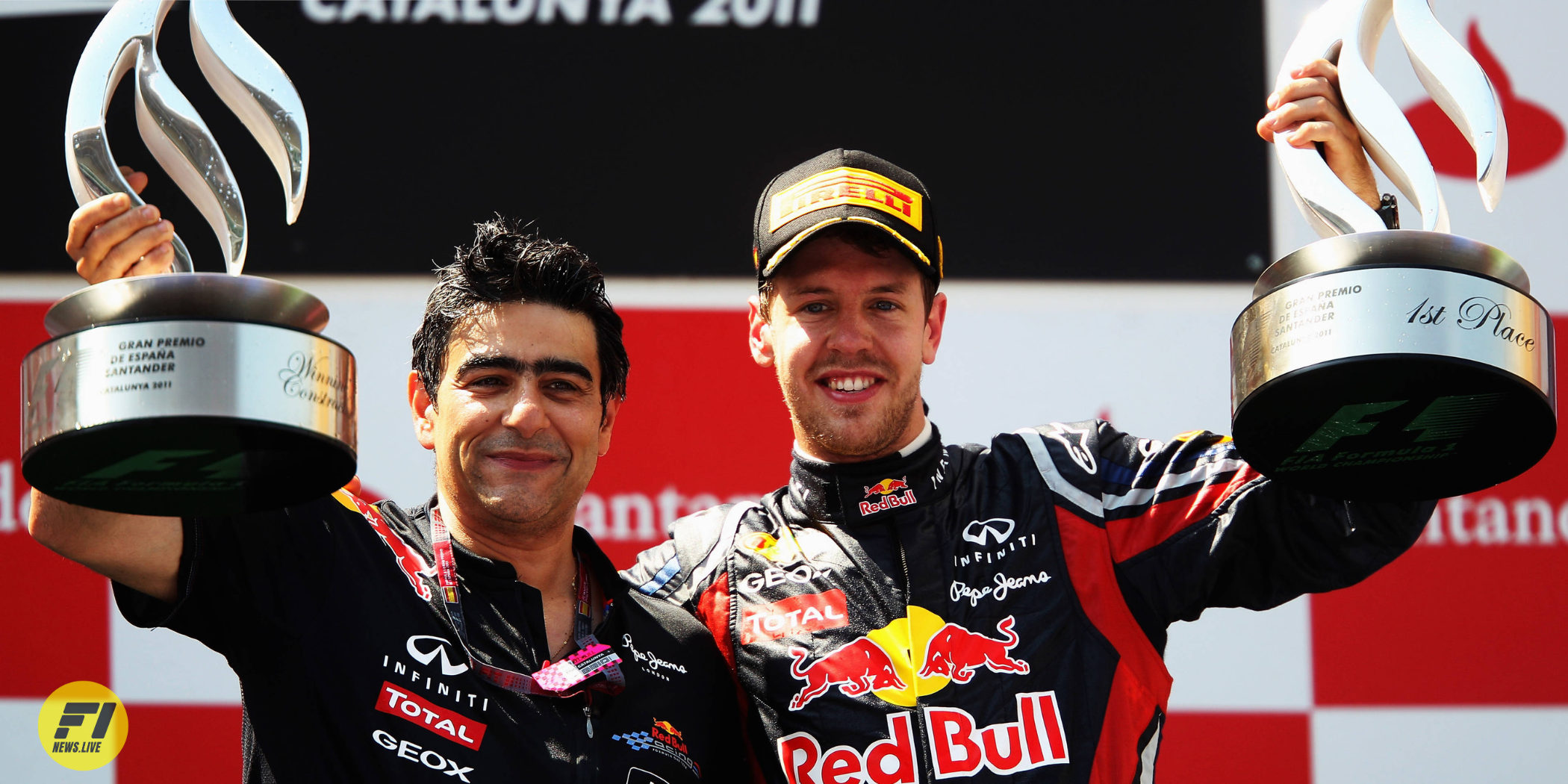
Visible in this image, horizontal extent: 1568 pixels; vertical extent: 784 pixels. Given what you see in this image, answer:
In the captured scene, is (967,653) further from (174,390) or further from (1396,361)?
(174,390)

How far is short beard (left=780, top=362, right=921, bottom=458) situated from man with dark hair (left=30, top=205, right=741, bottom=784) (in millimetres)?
274

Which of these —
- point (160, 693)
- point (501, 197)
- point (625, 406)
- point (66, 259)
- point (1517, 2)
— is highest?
point (1517, 2)

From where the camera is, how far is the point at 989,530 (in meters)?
1.83

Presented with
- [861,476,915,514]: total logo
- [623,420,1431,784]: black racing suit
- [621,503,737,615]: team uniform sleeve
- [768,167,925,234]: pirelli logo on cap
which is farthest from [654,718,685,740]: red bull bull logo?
[768,167,925,234]: pirelli logo on cap

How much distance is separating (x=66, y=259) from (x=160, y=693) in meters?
0.85

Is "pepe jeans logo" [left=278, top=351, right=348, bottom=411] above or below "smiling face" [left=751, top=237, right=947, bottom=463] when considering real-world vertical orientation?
below

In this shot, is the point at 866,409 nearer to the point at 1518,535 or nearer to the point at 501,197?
the point at 501,197

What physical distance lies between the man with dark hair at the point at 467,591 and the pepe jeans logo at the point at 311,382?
0.74ft

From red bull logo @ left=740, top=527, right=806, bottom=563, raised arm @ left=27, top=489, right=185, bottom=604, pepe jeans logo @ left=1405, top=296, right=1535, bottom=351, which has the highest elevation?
pepe jeans logo @ left=1405, top=296, right=1535, bottom=351

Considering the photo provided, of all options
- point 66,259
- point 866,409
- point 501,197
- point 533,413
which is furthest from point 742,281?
point 66,259

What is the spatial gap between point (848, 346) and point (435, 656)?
2.27 feet

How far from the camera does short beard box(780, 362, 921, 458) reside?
184 cm

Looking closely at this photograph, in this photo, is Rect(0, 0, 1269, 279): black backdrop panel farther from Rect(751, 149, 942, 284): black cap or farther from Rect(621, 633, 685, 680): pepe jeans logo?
Rect(621, 633, 685, 680): pepe jeans logo

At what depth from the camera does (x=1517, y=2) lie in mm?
2654
